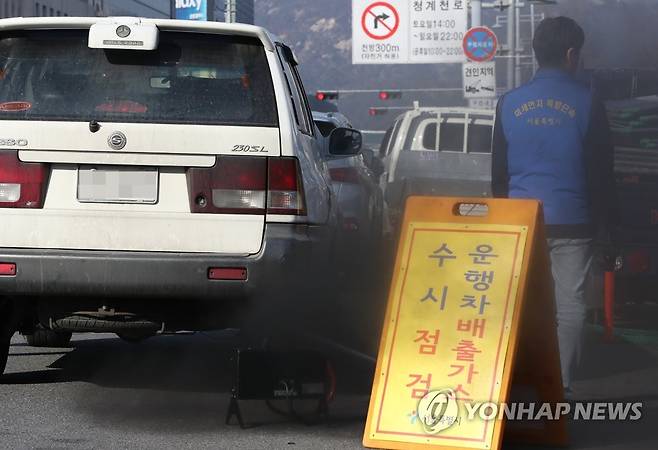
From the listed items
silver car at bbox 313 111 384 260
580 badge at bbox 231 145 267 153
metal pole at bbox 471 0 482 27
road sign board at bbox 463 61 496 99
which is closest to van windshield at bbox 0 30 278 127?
580 badge at bbox 231 145 267 153

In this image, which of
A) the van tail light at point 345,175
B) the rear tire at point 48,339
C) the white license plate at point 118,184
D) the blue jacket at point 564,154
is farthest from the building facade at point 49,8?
the white license plate at point 118,184

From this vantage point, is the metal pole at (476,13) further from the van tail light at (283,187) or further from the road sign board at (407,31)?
the van tail light at (283,187)

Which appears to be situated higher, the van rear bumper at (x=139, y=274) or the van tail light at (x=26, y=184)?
the van tail light at (x=26, y=184)

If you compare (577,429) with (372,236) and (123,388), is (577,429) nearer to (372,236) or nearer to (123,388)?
(123,388)

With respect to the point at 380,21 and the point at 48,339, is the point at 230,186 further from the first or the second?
the point at 380,21

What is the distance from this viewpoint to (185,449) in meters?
6.29

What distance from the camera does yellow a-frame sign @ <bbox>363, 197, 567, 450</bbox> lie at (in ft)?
19.6

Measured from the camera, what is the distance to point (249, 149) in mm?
6977

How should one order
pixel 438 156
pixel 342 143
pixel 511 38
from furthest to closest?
pixel 511 38 < pixel 438 156 < pixel 342 143

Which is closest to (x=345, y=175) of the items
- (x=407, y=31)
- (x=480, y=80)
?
(x=480, y=80)

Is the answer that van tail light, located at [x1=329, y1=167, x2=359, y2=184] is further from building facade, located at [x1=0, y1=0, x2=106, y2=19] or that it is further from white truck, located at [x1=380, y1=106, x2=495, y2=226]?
building facade, located at [x1=0, y1=0, x2=106, y2=19]

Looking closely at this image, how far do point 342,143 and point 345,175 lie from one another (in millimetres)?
7141

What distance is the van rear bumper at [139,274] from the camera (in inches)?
271

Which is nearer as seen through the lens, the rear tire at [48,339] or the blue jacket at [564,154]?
the blue jacket at [564,154]
